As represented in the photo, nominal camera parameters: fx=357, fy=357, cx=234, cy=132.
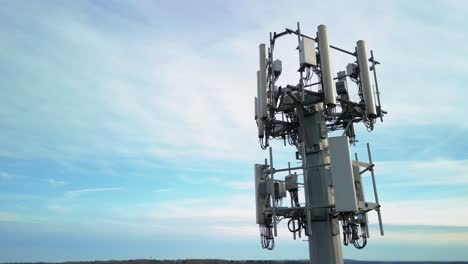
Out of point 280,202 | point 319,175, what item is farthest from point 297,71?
point 280,202

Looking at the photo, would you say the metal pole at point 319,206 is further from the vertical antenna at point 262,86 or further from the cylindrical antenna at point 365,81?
the cylindrical antenna at point 365,81

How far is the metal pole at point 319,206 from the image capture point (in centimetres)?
1639

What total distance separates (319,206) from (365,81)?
6857 millimetres

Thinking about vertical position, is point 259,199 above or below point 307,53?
below

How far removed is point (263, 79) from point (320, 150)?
4.56 m

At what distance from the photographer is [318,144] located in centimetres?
1786

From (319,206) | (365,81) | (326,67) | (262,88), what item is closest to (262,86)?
(262,88)

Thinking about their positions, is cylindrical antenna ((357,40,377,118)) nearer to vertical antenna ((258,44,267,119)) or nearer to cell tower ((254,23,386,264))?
cell tower ((254,23,386,264))

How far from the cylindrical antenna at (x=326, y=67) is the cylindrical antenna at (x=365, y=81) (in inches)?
94.3

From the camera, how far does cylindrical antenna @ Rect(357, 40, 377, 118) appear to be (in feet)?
57.9

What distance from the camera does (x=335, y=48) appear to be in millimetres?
18922

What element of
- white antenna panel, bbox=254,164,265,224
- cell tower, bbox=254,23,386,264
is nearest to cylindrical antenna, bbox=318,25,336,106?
cell tower, bbox=254,23,386,264

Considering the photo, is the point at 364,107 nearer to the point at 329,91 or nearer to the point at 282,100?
the point at 329,91

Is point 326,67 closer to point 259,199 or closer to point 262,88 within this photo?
point 262,88
